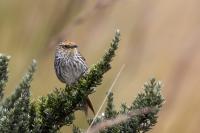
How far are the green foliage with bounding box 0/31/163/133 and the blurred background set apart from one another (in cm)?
153

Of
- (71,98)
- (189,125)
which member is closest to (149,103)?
(71,98)

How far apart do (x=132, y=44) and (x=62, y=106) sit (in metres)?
1.79

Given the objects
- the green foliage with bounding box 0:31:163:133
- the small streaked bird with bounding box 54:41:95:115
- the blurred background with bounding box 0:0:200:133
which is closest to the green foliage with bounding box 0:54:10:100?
the green foliage with bounding box 0:31:163:133

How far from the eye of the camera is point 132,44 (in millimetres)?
4648

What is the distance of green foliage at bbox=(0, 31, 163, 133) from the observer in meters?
2.70

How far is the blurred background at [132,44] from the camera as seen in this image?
4523mm

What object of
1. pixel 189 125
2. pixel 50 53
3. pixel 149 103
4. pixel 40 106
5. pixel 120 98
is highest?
pixel 50 53

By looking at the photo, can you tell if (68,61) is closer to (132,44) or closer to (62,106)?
(132,44)

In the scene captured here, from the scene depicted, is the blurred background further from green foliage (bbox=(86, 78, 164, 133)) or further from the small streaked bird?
green foliage (bbox=(86, 78, 164, 133))

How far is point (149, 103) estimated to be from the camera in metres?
2.80

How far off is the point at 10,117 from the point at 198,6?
2149 mm

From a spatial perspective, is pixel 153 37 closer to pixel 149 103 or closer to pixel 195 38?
pixel 195 38

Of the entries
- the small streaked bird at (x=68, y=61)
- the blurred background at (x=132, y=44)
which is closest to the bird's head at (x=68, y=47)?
the small streaked bird at (x=68, y=61)

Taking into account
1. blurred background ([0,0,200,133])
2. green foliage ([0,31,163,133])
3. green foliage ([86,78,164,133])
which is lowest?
green foliage ([86,78,164,133])
